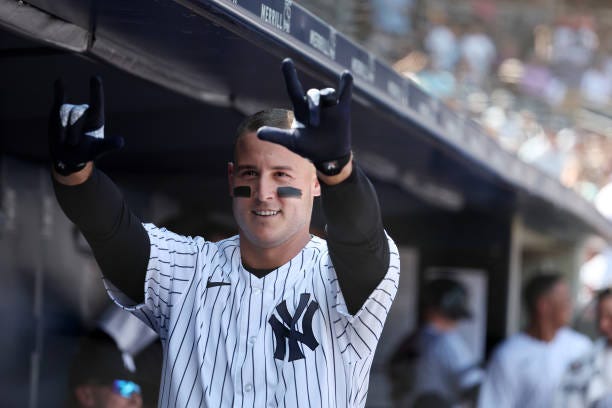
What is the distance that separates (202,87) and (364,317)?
1.33 m

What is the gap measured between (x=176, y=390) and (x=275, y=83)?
49.1 inches

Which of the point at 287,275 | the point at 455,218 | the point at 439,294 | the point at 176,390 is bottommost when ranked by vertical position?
the point at 176,390

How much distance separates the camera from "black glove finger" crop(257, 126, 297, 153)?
197 cm

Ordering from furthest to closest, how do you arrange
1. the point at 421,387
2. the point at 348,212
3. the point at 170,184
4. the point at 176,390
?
the point at 421,387 < the point at 170,184 < the point at 176,390 < the point at 348,212

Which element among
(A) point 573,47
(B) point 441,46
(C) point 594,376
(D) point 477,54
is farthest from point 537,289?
(A) point 573,47

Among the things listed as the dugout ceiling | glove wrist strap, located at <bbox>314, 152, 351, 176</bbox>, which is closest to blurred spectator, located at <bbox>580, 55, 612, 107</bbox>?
the dugout ceiling

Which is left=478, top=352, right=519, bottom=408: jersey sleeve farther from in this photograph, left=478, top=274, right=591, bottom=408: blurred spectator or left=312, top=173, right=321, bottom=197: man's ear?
left=312, top=173, right=321, bottom=197: man's ear

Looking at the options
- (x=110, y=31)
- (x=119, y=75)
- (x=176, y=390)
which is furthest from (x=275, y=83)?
(x=176, y=390)

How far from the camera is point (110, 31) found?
271 centimetres

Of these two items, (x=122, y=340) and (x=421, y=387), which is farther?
(x=421, y=387)

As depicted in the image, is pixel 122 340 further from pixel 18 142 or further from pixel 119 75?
pixel 119 75

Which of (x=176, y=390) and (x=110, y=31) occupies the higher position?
(x=110, y=31)

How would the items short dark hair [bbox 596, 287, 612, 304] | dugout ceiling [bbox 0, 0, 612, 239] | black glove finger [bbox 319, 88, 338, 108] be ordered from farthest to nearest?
short dark hair [bbox 596, 287, 612, 304], dugout ceiling [bbox 0, 0, 612, 239], black glove finger [bbox 319, 88, 338, 108]

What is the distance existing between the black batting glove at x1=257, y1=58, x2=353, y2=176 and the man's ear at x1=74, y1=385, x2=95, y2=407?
7.97 feet
